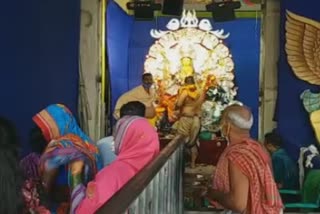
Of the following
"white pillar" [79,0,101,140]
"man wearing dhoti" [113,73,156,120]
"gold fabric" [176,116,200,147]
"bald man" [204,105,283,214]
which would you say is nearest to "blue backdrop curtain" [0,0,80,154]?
"white pillar" [79,0,101,140]

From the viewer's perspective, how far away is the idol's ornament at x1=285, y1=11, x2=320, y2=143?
24.6 feet

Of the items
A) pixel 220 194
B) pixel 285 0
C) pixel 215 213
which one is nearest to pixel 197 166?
pixel 285 0

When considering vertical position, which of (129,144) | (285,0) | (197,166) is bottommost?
(197,166)

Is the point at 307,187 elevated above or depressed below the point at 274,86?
below

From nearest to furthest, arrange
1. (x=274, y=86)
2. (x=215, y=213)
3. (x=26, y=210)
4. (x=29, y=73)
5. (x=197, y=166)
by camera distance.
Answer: (x=26, y=210) < (x=215, y=213) < (x=29, y=73) < (x=274, y=86) < (x=197, y=166)

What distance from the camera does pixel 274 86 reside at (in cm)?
802

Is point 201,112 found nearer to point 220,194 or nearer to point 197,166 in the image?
point 197,166

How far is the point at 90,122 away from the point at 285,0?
2.51 metres

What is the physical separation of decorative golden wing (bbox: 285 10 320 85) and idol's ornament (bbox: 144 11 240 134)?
2856mm

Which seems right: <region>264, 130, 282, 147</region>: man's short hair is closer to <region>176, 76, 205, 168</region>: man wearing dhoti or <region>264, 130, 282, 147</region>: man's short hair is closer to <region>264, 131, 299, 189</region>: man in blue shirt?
<region>264, 131, 299, 189</region>: man in blue shirt

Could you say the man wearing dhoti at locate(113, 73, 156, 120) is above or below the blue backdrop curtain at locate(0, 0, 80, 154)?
below

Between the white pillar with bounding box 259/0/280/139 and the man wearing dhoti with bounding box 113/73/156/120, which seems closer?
the white pillar with bounding box 259/0/280/139

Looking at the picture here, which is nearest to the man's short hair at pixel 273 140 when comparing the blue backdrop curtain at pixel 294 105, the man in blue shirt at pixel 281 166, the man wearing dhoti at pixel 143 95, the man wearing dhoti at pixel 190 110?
the man in blue shirt at pixel 281 166

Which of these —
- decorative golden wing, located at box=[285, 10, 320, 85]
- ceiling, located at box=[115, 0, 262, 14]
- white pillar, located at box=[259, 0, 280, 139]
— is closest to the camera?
decorative golden wing, located at box=[285, 10, 320, 85]
